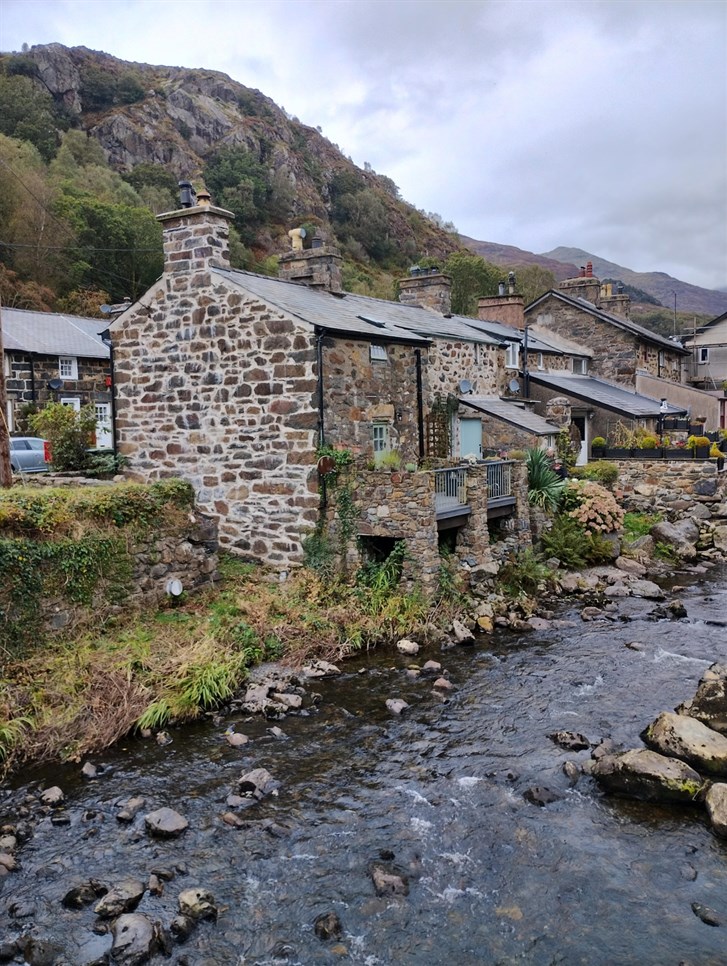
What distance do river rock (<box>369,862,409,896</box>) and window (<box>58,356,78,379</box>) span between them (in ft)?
97.6

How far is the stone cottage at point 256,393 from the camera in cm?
1714

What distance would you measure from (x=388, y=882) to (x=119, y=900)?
2.81 meters

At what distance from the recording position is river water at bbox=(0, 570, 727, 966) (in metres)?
7.35

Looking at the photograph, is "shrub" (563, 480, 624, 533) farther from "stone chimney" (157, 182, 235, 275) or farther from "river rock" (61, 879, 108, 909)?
"river rock" (61, 879, 108, 909)

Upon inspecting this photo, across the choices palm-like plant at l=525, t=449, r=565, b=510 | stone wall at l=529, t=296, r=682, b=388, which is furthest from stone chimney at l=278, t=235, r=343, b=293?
stone wall at l=529, t=296, r=682, b=388

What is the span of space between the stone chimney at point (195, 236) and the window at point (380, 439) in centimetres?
558

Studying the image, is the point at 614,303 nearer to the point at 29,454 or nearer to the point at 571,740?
the point at 29,454

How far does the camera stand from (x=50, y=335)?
111ft

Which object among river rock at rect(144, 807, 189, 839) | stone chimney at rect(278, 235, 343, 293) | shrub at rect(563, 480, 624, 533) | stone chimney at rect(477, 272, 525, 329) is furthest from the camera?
stone chimney at rect(477, 272, 525, 329)

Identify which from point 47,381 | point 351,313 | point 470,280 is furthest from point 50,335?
point 470,280

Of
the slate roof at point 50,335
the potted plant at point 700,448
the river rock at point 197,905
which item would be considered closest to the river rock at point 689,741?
the river rock at point 197,905

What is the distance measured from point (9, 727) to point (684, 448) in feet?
81.6

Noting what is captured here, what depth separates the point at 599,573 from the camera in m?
21.0

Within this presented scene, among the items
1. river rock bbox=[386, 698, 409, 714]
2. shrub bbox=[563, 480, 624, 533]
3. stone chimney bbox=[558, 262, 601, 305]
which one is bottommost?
river rock bbox=[386, 698, 409, 714]
